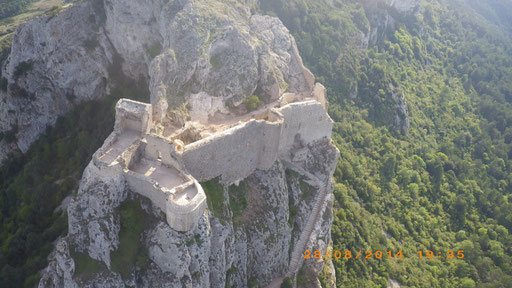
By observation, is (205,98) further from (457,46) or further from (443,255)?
(457,46)

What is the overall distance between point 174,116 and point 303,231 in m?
17.4

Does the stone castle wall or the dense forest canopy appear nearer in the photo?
the stone castle wall

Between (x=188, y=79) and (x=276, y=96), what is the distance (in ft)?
31.6

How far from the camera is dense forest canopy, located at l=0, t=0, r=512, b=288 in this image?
4378cm

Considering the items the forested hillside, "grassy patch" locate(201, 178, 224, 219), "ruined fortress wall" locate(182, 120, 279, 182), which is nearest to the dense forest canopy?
the forested hillside

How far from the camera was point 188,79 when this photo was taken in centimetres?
3847

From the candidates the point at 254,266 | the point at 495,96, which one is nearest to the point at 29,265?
the point at 254,266

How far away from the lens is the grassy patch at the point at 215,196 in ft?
98.2

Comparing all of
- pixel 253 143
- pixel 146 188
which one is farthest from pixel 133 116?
pixel 253 143

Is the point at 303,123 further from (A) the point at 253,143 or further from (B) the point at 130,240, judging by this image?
(B) the point at 130,240

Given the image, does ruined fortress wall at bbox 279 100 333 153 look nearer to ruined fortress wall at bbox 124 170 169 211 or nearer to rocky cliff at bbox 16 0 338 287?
rocky cliff at bbox 16 0 338 287

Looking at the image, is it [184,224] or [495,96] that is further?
[495,96]

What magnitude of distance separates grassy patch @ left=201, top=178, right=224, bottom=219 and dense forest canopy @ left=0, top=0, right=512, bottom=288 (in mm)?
16636

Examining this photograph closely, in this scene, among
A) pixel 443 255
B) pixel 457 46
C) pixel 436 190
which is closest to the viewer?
pixel 443 255
